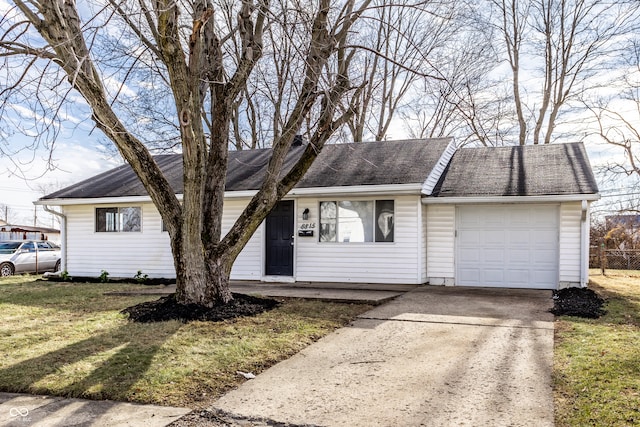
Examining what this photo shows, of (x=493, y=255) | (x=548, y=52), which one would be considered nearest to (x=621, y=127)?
(x=548, y=52)

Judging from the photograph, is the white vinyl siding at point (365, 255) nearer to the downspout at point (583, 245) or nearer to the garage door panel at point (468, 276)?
the garage door panel at point (468, 276)

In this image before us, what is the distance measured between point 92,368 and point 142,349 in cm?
66

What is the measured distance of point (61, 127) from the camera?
6.23m

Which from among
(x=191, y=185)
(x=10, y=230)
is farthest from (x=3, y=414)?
(x=10, y=230)

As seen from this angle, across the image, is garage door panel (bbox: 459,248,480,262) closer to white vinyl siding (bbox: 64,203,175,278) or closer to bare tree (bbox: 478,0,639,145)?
white vinyl siding (bbox: 64,203,175,278)

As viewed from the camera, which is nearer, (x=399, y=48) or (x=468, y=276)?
(x=468, y=276)

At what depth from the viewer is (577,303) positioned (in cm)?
792

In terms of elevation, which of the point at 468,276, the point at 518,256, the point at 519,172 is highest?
the point at 519,172

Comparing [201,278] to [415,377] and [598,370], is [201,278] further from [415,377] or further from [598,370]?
[598,370]

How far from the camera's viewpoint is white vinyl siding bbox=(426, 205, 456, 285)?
35.4ft

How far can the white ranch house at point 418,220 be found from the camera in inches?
395

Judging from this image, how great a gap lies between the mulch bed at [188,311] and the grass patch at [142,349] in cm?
22

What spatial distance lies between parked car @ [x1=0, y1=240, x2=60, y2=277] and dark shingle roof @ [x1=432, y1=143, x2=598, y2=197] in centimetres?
1368

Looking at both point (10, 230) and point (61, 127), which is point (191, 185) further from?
point (10, 230)
